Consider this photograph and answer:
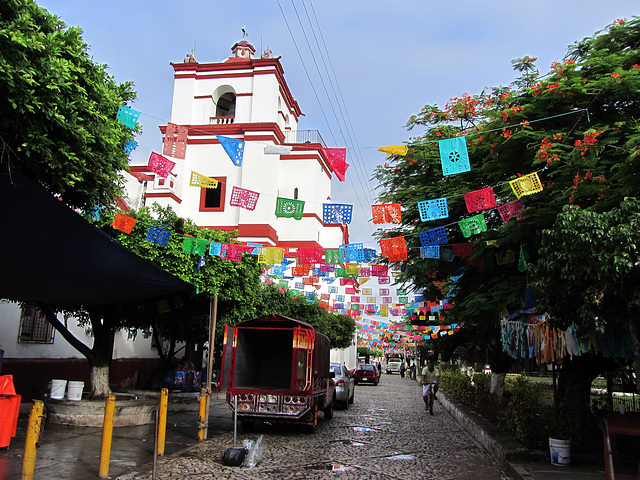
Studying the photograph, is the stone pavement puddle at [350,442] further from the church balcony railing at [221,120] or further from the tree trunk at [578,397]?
the church balcony railing at [221,120]

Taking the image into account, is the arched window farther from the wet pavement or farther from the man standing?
the wet pavement

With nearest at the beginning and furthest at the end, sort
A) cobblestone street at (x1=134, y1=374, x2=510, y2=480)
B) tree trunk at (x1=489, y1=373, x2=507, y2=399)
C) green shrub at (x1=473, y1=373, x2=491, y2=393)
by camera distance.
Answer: cobblestone street at (x1=134, y1=374, x2=510, y2=480) < tree trunk at (x1=489, y1=373, x2=507, y2=399) < green shrub at (x1=473, y1=373, x2=491, y2=393)

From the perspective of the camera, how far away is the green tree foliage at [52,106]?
475cm

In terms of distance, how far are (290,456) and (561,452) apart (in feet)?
15.2

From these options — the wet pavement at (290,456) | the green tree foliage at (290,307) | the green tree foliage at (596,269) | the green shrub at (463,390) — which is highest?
the green tree foliage at (290,307)

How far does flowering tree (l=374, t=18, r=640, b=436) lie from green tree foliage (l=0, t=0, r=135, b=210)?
6.77m

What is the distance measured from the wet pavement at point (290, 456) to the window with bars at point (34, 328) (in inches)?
77.9

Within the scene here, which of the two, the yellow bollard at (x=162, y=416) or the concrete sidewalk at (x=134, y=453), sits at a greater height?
the yellow bollard at (x=162, y=416)

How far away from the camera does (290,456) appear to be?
927 centimetres

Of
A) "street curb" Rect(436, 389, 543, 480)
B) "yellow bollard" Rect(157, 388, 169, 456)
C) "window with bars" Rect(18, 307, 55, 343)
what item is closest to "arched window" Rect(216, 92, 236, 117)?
"window with bars" Rect(18, 307, 55, 343)

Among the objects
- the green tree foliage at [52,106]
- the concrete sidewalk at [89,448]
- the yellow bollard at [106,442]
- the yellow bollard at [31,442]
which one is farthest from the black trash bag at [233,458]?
the green tree foliage at [52,106]

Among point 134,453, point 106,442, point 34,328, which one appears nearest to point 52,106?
point 106,442

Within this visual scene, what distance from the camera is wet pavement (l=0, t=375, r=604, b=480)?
298 inches

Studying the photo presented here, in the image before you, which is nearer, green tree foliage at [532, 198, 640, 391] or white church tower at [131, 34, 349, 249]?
green tree foliage at [532, 198, 640, 391]
